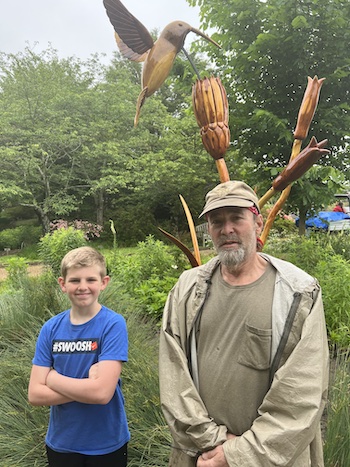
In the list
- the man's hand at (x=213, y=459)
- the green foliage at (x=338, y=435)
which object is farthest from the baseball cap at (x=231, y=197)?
the green foliage at (x=338, y=435)

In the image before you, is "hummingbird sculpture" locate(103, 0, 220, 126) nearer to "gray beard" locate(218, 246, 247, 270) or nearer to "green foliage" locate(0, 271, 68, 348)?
"green foliage" locate(0, 271, 68, 348)

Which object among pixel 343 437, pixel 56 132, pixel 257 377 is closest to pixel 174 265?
pixel 343 437

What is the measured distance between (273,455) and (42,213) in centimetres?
→ 1574

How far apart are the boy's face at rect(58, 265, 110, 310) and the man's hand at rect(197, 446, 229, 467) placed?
30.8 inches

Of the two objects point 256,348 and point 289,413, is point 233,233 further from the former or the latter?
point 289,413

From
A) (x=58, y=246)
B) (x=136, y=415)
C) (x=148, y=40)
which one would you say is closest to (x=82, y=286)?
(x=136, y=415)

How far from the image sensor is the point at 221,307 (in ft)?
4.96

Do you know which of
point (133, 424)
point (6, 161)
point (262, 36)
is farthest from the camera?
point (6, 161)

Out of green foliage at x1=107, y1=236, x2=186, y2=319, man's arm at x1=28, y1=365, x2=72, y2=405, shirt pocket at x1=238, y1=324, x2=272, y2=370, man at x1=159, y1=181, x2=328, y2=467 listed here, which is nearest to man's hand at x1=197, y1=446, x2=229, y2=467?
man at x1=159, y1=181, x2=328, y2=467

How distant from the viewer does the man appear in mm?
1323

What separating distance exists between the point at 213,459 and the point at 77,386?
0.61m

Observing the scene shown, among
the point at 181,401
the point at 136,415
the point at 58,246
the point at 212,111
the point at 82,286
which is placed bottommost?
the point at 136,415

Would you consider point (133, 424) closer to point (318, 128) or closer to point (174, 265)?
point (174, 265)

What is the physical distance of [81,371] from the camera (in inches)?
66.1
